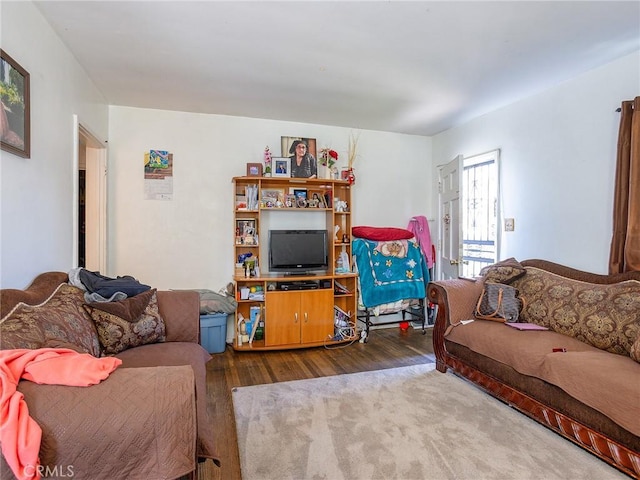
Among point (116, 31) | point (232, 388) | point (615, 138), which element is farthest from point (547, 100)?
point (232, 388)

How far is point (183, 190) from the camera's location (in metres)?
3.80

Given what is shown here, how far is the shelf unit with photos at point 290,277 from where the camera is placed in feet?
11.9

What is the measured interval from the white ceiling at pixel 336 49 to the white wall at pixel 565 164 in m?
0.16

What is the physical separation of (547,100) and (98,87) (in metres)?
4.04

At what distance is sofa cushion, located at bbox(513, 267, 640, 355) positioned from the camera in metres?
2.16

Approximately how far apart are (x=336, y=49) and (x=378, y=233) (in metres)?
2.27

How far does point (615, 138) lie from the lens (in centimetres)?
260

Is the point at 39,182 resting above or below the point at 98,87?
below

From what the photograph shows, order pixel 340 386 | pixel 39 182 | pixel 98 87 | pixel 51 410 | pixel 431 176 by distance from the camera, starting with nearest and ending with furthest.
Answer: pixel 51 410 → pixel 39 182 → pixel 340 386 → pixel 98 87 → pixel 431 176

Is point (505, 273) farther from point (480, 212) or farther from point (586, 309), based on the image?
point (480, 212)

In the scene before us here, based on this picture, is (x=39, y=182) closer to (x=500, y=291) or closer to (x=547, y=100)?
(x=500, y=291)

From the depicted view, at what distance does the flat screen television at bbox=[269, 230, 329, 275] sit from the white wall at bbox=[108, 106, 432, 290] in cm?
53

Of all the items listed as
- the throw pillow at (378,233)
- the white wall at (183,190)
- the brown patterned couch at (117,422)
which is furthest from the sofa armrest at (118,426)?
the throw pillow at (378,233)

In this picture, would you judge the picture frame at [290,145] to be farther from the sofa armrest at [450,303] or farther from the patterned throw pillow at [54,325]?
the patterned throw pillow at [54,325]
